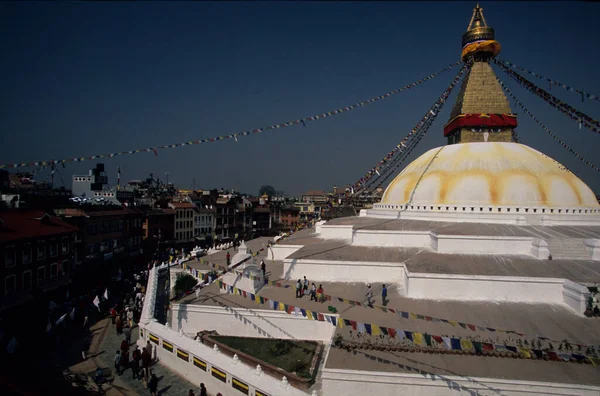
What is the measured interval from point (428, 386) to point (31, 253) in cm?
1520

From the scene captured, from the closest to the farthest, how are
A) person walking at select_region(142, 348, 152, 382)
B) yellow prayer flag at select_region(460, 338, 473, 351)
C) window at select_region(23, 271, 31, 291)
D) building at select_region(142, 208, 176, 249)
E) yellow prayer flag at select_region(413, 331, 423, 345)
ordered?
yellow prayer flag at select_region(460, 338, 473, 351), yellow prayer flag at select_region(413, 331, 423, 345), person walking at select_region(142, 348, 152, 382), window at select_region(23, 271, 31, 291), building at select_region(142, 208, 176, 249)

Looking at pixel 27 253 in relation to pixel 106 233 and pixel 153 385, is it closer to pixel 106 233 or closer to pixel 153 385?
pixel 106 233

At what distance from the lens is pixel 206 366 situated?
808cm

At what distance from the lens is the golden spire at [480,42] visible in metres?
18.2

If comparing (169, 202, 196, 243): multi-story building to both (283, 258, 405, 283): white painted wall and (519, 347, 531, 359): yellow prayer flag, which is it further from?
(519, 347, 531, 359): yellow prayer flag

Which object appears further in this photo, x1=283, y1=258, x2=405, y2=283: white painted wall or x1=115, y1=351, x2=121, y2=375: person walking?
x1=283, y1=258, x2=405, y2=283: white painted wall

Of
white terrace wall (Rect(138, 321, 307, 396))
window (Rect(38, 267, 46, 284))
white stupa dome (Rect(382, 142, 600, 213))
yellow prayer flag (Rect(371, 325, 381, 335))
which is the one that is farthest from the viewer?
window (Rect(38, 267, 46, 284))

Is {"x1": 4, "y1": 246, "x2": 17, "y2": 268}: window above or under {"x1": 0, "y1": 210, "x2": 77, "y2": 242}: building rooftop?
under

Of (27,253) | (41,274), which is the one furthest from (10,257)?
(41,274)

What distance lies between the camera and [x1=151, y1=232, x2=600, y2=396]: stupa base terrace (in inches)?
257

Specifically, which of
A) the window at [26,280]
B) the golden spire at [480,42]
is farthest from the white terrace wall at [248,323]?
the golden spire at [480,42]

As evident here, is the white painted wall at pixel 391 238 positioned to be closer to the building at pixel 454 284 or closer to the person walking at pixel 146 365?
the building at pixel 454 284

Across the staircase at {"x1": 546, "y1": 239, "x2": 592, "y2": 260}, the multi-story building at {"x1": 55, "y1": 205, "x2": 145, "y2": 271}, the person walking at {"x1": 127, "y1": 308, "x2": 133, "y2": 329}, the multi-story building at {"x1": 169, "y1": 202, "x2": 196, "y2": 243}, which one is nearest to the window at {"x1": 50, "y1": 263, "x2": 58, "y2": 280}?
the multi-story building at {"x1": 55, "y1": 205, "x2": 145, "y2": 271}

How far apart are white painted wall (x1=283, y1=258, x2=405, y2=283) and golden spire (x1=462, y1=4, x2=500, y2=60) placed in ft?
41.2
